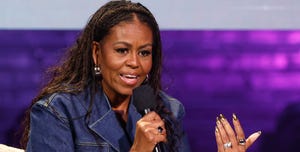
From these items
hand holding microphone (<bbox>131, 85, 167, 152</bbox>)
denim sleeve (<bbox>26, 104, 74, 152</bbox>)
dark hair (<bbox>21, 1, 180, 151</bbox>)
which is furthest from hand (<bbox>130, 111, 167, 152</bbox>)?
dark hair (<bbox>21, 1, 180, 151</bbox>)

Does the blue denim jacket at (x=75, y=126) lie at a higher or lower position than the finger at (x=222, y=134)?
higher

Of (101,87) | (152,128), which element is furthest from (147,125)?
(101,87)

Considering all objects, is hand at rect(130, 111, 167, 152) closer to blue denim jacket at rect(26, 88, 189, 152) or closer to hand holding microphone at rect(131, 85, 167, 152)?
hand holding microphone at rect(131, 85, 167, 152)

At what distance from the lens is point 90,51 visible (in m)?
1.66

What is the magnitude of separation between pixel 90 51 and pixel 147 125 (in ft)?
1.64

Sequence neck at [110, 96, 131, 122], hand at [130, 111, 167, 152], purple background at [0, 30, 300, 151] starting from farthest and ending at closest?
purple background at [0, 30, 300, 151] < neck at [110, 96, 131, 122] < hand at [130, 111, 167, 152]

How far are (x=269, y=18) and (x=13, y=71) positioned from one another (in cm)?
98

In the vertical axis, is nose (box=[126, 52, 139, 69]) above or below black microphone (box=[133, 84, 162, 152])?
above

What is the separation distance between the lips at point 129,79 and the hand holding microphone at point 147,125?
0.23m

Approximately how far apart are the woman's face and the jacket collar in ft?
0.26

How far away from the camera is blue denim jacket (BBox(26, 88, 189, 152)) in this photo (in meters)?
1.48

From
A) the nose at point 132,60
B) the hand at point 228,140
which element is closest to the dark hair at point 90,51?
the nose at point 132,60

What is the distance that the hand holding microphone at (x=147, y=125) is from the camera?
122cm

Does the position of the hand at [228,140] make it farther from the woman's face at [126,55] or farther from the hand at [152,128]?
the hand at [152,128]
